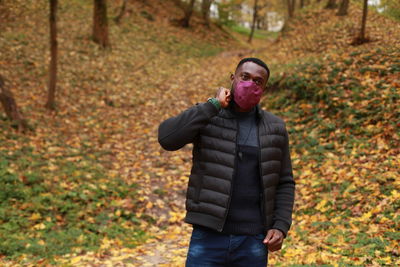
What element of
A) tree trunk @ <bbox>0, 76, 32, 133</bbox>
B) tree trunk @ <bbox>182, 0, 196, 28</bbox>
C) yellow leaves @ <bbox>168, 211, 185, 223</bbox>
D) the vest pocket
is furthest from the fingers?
tree trunk @ <bbox>182, 0, 196, 28</bbox>

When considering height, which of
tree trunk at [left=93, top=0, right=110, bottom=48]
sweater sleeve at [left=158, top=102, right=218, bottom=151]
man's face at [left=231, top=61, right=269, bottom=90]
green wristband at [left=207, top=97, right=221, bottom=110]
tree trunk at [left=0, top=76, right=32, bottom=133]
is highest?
tree trunk at [left=93, top=0, right=110, bottom=48]

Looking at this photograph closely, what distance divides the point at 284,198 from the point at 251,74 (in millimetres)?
925

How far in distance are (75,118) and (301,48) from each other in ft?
37.7

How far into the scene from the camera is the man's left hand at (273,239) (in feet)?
8.58

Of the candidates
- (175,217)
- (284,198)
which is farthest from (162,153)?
(284,198)

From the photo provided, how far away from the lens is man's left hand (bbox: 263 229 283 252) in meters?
2.62

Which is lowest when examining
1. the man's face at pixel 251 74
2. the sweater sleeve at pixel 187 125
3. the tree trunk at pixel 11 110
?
the tree trunk at pixel 11 110

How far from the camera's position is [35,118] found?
1138cm

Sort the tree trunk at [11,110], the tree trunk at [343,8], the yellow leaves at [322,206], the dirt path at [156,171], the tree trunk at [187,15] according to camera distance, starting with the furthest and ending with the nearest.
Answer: the tree trunk at [187,15]
the tree trunk at [343,8]
the tree trunk at [11,110]
the yellow leaves at [322,206]
the dirt path at [156,171]

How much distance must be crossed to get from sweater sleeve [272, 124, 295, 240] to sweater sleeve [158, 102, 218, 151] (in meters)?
0.70

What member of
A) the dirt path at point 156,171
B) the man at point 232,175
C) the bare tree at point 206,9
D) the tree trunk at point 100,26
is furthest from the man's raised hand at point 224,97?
the bare tree at point 206,9

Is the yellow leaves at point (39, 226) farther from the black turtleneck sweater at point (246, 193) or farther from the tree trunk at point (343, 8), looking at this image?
the tree trunk at point (343, 8)

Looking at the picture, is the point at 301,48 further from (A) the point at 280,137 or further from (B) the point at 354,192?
(A) the point at 280,137

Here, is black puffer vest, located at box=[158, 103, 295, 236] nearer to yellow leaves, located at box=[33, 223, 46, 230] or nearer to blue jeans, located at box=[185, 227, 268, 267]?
blue jeans, located at box=[185, 227, 268, 267]
